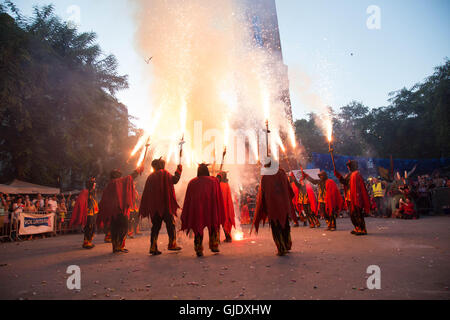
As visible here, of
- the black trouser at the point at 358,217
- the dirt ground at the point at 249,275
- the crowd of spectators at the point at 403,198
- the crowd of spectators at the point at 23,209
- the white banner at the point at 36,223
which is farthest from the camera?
the crowd of spectators at the point at 403,198

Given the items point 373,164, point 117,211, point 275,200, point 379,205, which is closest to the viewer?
point 275,200

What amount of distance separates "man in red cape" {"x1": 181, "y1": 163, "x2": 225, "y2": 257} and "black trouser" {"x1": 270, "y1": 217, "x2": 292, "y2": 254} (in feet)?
3.98

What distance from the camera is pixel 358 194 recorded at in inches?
325

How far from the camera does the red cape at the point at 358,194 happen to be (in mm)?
8156

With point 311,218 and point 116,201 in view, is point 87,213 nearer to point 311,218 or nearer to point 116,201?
point 116,201

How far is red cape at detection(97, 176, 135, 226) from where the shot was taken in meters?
6.98

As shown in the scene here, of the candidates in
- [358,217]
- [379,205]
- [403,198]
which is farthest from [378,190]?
[358,217]

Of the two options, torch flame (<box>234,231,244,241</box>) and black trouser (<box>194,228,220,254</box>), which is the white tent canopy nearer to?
torch flame (<box>234,231,244,241</box>)

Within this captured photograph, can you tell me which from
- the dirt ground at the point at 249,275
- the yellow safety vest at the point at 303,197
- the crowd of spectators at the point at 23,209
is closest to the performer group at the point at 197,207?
the dirt ground at the point at 249,275

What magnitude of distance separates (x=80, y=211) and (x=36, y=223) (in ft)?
18.5

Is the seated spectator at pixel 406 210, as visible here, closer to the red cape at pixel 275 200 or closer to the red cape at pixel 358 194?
the red cape at pixel 358 194

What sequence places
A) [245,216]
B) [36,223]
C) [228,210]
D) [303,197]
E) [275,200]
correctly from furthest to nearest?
[245,216], [36,223], [303,197], [228,210], [275,200]

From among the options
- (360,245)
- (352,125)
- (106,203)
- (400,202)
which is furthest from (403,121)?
(106,203)

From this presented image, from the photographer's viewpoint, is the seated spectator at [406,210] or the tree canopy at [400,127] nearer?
the seated spectator at [406,210]
